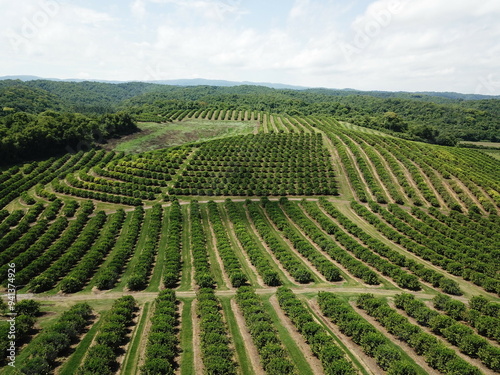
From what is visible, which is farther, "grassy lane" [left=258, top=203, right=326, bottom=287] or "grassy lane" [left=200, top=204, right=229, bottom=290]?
"grassy lane" [left=258, top=203, right=326, bottom=287]

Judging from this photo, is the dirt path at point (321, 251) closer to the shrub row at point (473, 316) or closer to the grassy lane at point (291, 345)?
the shrub row at point (473, 316)

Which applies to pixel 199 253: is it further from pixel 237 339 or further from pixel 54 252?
pixel 54 252

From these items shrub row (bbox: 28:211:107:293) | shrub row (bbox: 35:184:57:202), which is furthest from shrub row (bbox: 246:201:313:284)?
shrub row (bbox: 35:184:57:202)

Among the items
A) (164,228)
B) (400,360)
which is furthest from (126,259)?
(400,360)

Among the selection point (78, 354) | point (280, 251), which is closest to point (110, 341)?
point (78, 354)

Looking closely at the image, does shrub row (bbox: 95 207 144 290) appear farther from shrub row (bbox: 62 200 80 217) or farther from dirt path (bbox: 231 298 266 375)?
dirt path (bbox: 231 298 266 375)

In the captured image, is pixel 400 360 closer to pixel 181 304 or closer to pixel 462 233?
pixel 181 304
